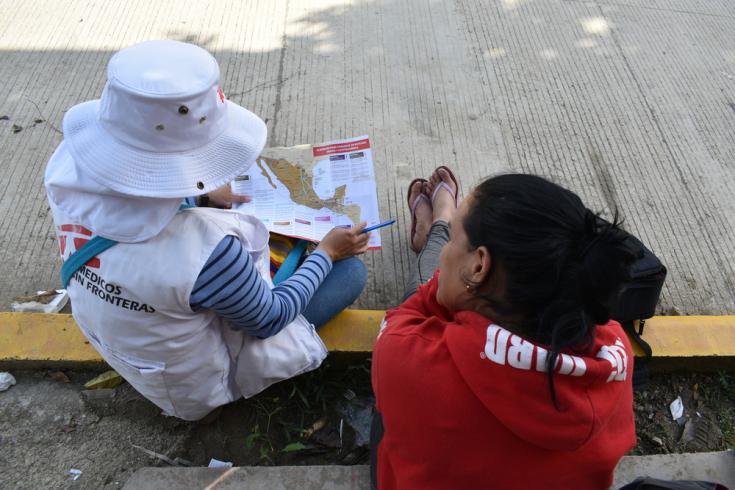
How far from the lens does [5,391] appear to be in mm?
1896

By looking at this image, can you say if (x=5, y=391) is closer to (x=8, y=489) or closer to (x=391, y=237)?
(x=8, y=489)

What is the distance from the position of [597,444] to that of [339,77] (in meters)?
2.39

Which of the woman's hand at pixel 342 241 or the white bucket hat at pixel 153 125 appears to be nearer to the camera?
the white bucket hat at pixel 153 125

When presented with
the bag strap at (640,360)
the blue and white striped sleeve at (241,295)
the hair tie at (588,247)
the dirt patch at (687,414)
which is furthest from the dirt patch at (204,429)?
the hair tie at (588,247)

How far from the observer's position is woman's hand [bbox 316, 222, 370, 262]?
1.86m

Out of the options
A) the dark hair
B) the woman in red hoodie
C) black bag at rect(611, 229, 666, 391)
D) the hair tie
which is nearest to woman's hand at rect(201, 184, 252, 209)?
the woman in red hoodie

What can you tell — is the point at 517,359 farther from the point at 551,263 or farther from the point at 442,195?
the point at 442,195

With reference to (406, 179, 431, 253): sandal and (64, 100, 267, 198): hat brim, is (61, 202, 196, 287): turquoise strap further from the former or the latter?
(406, 179, 431, 253): sandal

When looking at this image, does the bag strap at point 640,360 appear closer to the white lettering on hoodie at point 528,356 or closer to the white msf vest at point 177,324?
the white lettering on hoodie at point 528,356

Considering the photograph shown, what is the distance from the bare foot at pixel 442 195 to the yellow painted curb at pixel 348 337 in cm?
48

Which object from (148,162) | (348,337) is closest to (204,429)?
(348,337)

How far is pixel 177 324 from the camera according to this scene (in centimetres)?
138

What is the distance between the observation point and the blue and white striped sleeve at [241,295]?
1.30 metres

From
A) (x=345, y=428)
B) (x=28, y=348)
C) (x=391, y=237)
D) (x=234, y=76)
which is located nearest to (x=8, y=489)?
(x=28, y=348)
